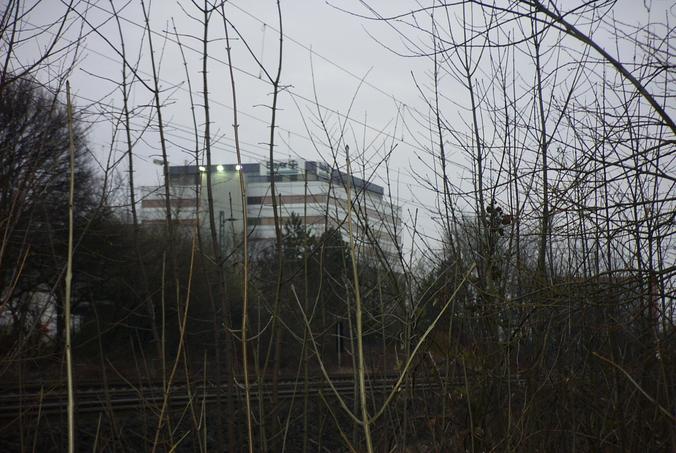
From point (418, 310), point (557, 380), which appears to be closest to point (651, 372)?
point (557, 380)

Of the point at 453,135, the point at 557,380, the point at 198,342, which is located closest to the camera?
the point at 557,380

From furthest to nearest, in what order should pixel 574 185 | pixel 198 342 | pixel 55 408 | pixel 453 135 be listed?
pixel 198 342 → pixel 55 408 → pixel 453 135 → pixel 574 185

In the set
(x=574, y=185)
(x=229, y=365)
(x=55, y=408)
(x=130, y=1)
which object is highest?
(x=130, y=1)

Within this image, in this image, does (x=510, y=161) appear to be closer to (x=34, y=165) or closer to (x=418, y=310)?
(x=418, y=310)

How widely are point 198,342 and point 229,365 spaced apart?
748 inches

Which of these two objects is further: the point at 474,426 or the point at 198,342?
the point at 198,342

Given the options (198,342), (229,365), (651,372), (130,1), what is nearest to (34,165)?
(130,1)

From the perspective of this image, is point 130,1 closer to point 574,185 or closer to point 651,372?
point 574,185

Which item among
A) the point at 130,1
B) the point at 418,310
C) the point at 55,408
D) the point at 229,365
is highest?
the point at 130,1

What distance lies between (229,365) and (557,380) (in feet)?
7.09

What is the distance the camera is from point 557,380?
4.64 m

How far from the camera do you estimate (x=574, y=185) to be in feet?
13.2

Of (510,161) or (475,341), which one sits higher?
(510,161)

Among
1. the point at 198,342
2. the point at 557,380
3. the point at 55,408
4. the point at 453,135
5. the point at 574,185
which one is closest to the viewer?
the point at 574,185
